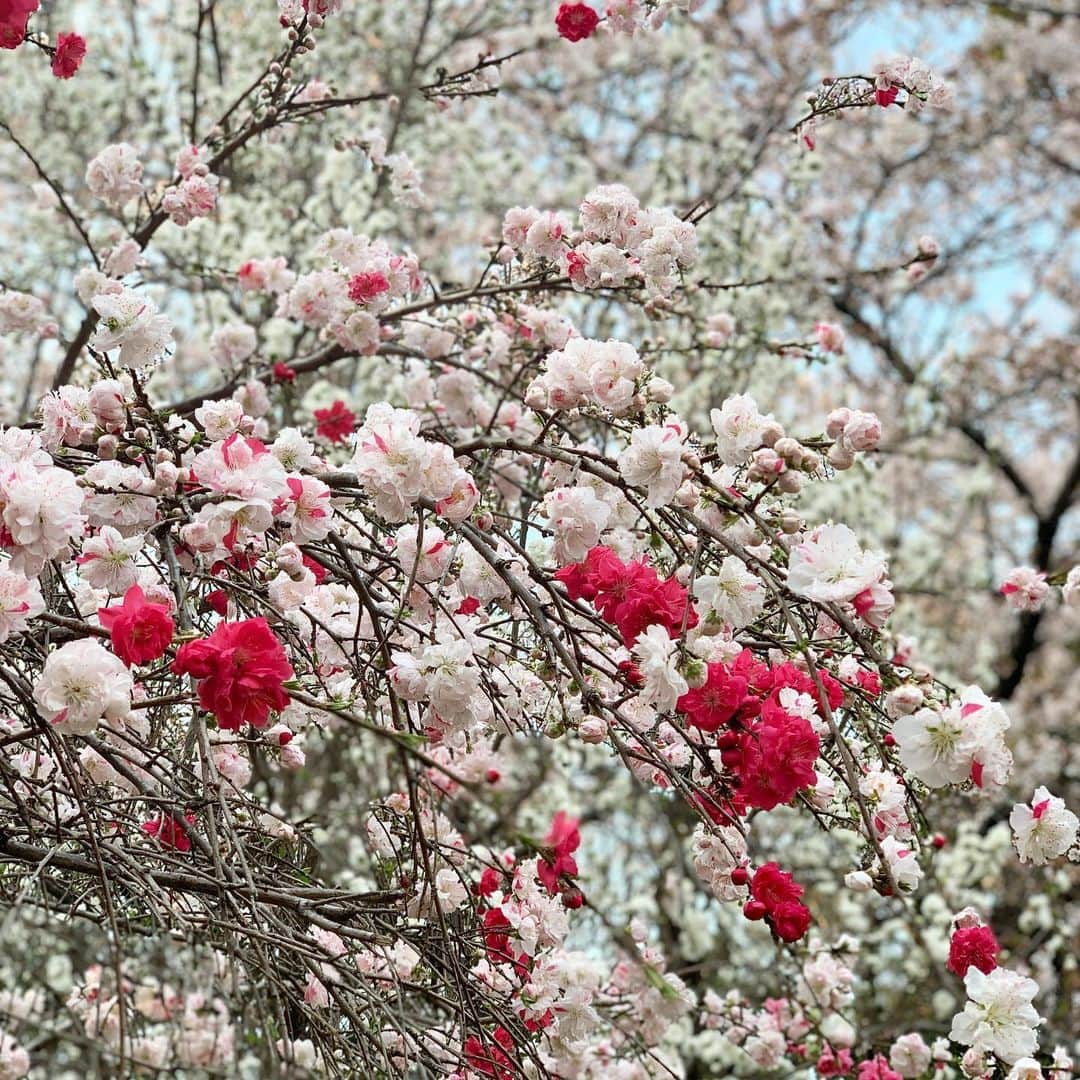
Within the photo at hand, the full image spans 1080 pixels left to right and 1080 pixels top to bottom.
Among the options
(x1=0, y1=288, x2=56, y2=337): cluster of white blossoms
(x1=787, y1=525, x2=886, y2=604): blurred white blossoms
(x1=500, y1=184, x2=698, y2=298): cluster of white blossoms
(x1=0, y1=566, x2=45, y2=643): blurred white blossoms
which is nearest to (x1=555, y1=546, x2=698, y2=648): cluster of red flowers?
(x1=787, y1=525, x2=886, y2=604): blurred white blossoms

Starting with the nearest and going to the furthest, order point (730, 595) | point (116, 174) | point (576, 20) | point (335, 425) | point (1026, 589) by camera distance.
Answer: point (730, 595) → point (1026, 589) → point (576, 20) → point (116, 174) → point (335, 425)

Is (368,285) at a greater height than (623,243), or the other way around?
(368,285)

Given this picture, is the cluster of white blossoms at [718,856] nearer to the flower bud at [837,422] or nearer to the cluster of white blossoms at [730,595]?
the cluster of white blossoms at [730,595]

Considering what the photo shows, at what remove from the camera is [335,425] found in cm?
343

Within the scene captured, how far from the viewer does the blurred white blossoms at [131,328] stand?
197 centimetres

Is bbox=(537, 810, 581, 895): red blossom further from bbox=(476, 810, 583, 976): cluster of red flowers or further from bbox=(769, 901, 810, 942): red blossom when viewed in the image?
bbox=(769, 901, 810, 942): red blossom

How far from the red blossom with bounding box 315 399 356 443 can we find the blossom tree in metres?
0.01

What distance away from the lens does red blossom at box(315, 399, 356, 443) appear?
3.39 m

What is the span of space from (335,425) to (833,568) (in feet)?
6.62

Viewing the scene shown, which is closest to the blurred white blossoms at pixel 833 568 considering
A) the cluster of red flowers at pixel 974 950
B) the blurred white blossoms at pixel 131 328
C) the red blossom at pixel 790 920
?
the red blossom at pixel 790 920

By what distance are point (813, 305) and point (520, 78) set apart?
2.78 metres

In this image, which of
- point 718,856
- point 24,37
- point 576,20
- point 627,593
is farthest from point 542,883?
point 576,20

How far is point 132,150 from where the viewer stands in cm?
318

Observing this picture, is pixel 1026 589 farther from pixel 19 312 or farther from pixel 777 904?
pixel 19 312
